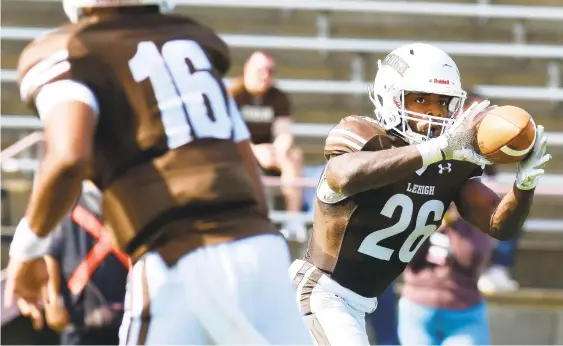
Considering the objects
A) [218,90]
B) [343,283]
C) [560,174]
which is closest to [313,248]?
[343,283]

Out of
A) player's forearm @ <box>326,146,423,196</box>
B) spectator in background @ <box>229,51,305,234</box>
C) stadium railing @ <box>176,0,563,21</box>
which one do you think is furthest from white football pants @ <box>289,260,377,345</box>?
stadium railing @ <box>176,0,563,21</box>

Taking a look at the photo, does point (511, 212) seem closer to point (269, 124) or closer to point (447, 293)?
point (447, 293)

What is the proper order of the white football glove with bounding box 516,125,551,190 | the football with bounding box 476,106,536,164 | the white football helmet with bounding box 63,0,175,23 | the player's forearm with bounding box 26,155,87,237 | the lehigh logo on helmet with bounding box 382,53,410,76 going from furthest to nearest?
the lehigh logo on helmet with bounding box 382,53,410,76 → the white football glove with bounding box 516,125,551,190 → the football with bounding box 476,106,536,164 → the white football helmet with bounding box 63,0,175,23 → the player's forearm with bounding box 26,155,87,237

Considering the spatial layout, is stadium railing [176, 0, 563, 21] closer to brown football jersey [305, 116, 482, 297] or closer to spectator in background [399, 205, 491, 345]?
spectator in background [399, 205, 491, 345]

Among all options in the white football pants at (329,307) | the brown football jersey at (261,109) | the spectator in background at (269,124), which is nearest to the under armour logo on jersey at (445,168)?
the white football pants at (329,307)

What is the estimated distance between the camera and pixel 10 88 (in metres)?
8.76

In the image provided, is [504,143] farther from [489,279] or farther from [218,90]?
[489,279]

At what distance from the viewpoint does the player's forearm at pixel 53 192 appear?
7.23 feet

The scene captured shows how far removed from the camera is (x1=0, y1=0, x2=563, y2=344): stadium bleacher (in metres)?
8.61

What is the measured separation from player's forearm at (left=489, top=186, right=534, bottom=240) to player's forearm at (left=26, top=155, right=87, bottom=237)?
163cm

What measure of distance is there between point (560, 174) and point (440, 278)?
154 inches

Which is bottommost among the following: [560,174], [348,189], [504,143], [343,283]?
[560,174]

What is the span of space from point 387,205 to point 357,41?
5543 mm

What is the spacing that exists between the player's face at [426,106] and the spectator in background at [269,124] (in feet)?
10.3
